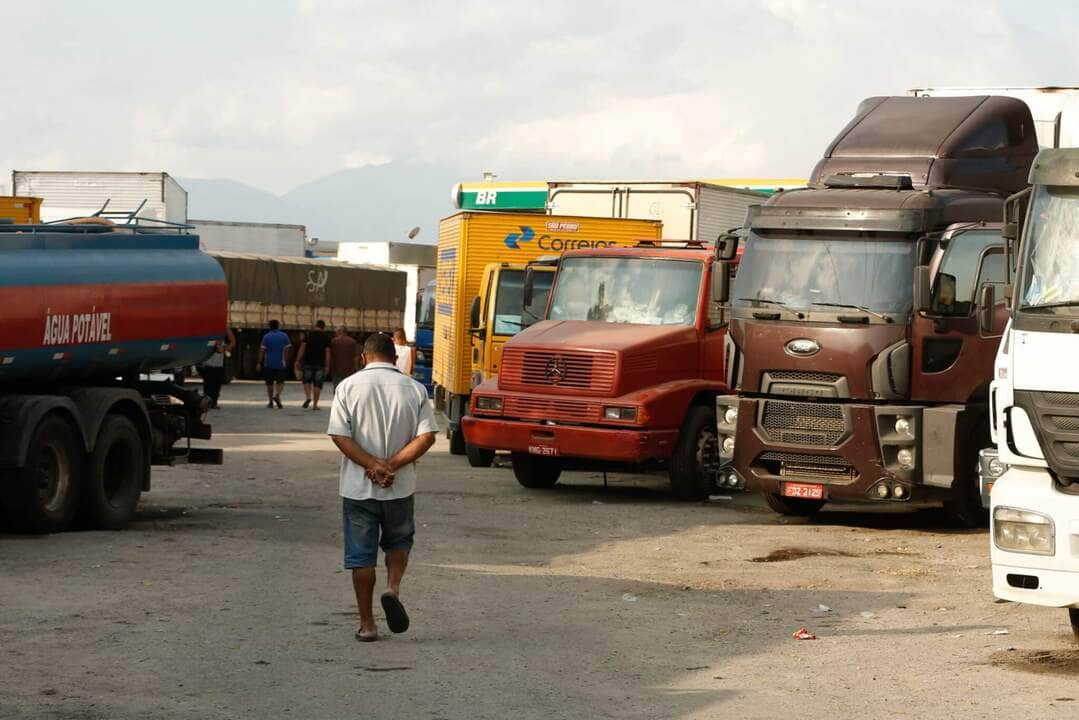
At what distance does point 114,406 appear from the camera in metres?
17.1

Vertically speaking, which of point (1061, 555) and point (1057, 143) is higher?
point (1057, 143)

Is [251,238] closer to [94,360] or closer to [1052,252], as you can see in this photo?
Result: [94,360]

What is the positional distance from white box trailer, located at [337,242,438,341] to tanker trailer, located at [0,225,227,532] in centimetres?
3278

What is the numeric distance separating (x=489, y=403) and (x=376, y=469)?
9.68m

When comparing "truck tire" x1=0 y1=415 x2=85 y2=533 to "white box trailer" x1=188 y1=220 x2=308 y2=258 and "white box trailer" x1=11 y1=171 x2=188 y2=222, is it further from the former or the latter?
"white box trailer" x1=188 y1=220 x2=308 y2=258

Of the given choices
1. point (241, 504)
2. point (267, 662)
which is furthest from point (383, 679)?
point (241, 504)

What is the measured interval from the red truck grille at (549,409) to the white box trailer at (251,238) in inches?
1440

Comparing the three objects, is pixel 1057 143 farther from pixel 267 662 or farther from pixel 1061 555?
pixel 267 662

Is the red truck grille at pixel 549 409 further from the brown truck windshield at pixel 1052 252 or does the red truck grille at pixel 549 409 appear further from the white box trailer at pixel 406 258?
the white box trailer at pixel 406 258

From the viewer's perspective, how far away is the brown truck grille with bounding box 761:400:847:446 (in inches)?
651

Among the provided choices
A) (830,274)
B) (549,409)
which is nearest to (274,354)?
(549,409)

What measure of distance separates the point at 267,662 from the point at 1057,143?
10389 millimetres

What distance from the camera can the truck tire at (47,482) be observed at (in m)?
15.3

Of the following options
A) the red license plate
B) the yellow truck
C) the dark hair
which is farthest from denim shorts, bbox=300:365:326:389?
the dark hair
